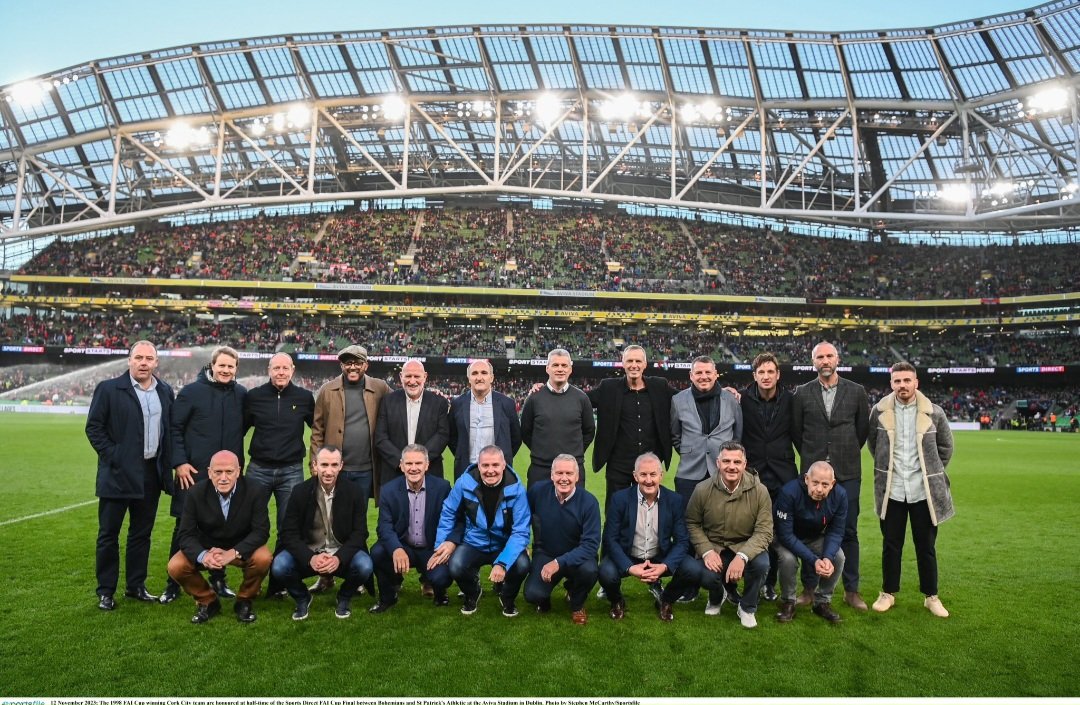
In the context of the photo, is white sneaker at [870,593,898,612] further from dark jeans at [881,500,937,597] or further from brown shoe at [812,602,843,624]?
brown shoe at [812,602,843,624]

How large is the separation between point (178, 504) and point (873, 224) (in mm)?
51015

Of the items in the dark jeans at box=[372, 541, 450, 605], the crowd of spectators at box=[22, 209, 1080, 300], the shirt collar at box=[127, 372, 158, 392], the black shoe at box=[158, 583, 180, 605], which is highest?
the crowd of spectators at box=[22, 209, 1080, 300]

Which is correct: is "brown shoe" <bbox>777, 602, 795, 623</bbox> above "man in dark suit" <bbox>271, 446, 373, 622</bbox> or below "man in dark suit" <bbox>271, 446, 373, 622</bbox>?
below

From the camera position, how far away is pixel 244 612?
5.36 metres

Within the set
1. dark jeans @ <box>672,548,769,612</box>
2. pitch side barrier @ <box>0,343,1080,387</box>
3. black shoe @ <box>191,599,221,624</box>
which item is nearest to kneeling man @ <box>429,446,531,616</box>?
dark jeans @ <box>672,548,769,612</box>

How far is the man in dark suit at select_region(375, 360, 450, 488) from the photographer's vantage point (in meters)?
6.52

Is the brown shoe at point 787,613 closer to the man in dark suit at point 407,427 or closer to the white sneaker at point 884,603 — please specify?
the white sneaker at point 884,603

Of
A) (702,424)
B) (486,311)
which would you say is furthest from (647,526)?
(486,311)

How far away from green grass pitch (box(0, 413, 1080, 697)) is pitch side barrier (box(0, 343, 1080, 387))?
131 ft

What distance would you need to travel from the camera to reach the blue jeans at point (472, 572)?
5.55m

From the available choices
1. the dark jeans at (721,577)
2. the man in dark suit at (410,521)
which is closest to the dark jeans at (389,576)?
the man in dark suit at (410,521)

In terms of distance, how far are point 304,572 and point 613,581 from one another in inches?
93.8

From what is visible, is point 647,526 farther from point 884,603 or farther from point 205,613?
point 205,613

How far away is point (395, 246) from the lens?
51.3 meters
